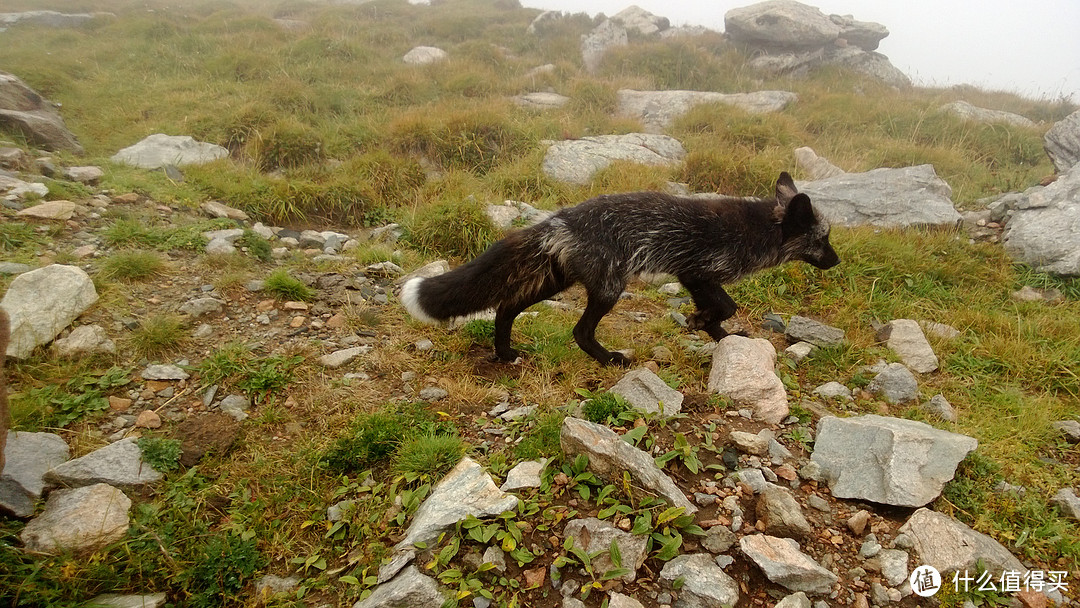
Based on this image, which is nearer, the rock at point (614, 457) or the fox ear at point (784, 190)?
the rock at point (614, 457)

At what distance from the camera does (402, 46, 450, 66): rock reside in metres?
17.8

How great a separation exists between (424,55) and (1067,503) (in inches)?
760

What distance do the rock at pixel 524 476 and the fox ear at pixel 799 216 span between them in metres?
3.52

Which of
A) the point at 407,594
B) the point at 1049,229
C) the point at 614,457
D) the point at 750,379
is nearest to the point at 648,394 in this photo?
the point at 750,379

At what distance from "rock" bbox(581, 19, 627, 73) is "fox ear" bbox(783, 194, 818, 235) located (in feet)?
50.7

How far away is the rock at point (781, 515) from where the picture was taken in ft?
10.3

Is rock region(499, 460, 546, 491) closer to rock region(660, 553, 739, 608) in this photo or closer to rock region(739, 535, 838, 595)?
rock region(660, 553, 739, 608)

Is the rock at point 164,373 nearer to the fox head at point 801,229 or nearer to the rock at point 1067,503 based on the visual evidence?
the fox head at point 801,229

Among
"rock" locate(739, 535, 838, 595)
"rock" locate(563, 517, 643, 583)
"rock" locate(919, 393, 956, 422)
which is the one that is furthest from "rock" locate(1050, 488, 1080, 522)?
"rock" locate(563, 517, 643, 583)

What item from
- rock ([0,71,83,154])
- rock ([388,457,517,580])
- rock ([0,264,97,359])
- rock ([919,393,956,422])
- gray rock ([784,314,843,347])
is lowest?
rock ([919,393,956,422])

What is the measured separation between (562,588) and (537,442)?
3.54ft

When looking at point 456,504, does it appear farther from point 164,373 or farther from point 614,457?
point 164,373

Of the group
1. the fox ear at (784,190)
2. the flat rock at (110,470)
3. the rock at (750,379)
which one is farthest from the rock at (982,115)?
the flat rock at (110,470)

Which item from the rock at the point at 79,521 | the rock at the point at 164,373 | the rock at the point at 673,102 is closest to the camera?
the rock at the point at 79,521
